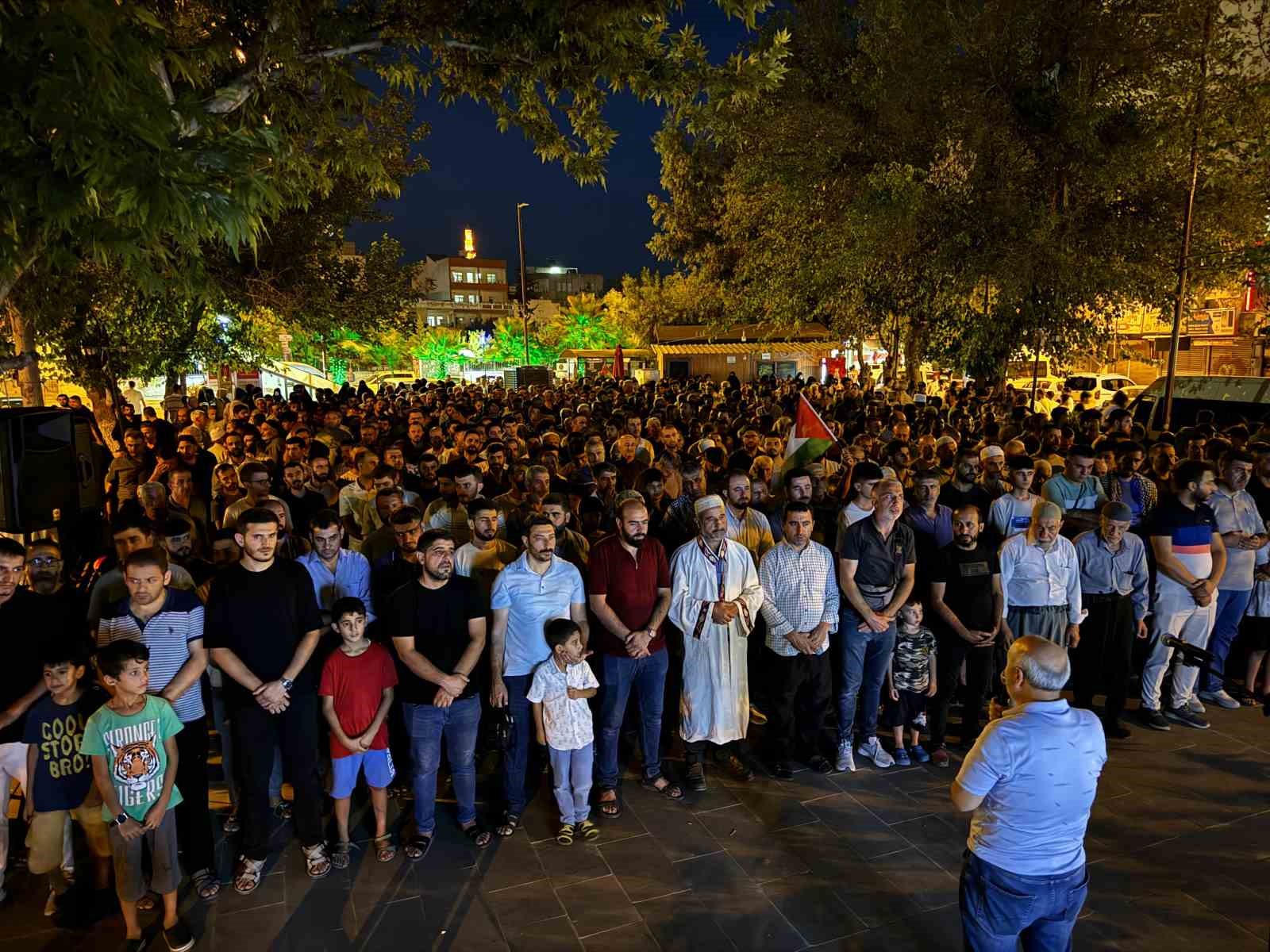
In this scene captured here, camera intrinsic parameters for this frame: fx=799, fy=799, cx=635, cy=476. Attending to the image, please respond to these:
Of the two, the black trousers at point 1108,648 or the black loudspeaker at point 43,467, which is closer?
the black trousers at point 1108,648

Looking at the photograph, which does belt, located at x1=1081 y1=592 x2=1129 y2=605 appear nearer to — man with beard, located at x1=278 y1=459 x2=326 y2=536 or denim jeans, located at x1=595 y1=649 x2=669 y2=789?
denim jeans, located at x1=595 y1=649 x2=669 y2=789

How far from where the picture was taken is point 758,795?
5.05 m

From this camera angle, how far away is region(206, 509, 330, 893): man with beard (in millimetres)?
4176

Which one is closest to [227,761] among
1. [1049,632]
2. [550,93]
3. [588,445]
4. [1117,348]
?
[588,445]

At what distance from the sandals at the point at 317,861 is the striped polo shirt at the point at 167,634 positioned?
95 centimetres

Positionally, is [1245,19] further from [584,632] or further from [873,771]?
[584,632]

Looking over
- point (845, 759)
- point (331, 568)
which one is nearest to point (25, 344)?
point (331, 568)

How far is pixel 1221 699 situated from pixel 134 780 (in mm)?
7391

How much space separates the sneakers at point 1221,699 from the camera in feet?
20.4

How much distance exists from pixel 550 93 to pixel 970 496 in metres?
5.45

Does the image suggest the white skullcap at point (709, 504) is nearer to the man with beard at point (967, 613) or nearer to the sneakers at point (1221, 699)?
the man with beard at point (967, 613)

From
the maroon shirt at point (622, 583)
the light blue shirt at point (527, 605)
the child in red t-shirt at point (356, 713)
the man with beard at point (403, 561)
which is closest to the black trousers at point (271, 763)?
the child in red t-shirt at point (356, 713)

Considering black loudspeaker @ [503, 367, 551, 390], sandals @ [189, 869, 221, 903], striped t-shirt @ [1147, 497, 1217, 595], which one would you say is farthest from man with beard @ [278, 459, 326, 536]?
black loudspeaker @ [503, 367, 551, 390]

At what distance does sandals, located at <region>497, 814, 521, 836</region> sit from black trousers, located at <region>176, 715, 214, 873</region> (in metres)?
1.53
